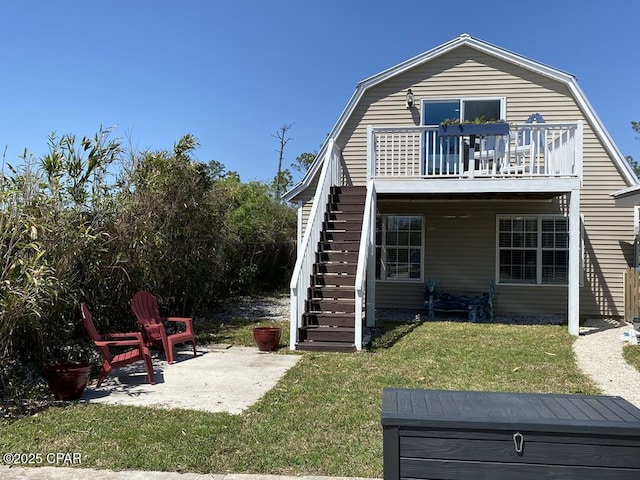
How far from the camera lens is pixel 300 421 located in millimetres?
4480

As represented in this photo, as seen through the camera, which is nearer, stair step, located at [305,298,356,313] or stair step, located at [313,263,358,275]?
stair step, located at [305,298,356,313]

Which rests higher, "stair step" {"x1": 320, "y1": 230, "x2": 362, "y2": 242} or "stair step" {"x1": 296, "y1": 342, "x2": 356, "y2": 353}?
"stair step" {"x1": 320, "y1": 230, "x2": 362, "y2": 242}

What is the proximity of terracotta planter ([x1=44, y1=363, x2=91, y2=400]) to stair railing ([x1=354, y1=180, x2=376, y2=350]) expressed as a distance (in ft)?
12.5

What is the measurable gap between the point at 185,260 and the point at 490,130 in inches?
251

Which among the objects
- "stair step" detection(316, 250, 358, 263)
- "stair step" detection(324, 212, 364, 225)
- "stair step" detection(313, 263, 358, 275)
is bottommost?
"stair step" detection(313, 263, 358, 275)

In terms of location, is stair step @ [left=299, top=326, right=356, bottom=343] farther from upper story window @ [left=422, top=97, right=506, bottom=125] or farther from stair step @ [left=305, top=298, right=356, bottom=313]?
upper story window @ [left=422, top=97, right=506, bottom=125]

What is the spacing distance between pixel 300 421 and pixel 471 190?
612 cm

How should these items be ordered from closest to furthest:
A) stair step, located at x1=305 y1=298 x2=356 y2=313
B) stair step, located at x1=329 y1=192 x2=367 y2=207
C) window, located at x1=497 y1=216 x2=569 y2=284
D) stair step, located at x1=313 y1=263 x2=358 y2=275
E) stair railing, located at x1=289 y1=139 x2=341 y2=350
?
1. stair railing, located at x1=289 y1=139 x2=341 y2=350
2. stair step, located at x1=305 y1=298 x2=356 y2=313
3. stair step, located at x1=313 y1=263 x2=358 y2=275
4. stair step, located at x1=329 y1=192 x2=367 y2=207
5. window, located at x1=497 y1=216 x2=569 y2=284

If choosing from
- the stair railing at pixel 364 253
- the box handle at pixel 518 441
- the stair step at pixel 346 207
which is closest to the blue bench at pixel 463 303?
the stair railing at pixel 364 253

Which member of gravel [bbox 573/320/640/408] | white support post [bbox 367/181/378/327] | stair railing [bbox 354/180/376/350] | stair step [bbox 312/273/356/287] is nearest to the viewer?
gravel [bbox 573/320/640/408]

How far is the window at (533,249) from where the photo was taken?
11.2m

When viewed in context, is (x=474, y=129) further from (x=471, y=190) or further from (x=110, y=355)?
(x=110, y=355)

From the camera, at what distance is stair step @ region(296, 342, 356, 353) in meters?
7.52

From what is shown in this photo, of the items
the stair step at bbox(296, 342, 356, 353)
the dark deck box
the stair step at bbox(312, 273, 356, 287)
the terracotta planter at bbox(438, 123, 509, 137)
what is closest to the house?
the terracotta planter at bbox(438, 123, 509, 137)
